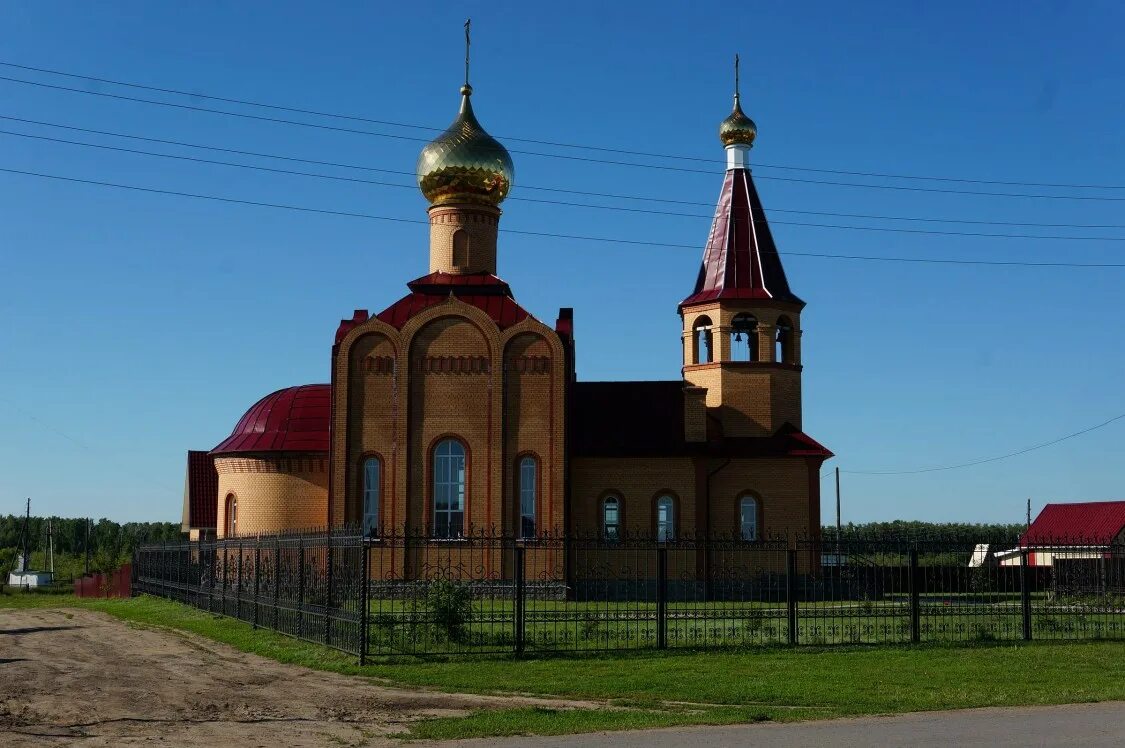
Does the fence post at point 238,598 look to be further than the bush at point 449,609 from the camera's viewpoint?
Yes

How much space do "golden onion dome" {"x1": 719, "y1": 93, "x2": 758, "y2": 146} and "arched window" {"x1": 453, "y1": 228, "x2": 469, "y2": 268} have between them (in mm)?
7172

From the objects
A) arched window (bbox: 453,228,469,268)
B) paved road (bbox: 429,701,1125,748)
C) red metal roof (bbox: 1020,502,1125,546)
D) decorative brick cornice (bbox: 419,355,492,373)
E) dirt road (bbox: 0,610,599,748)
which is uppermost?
arched window (bbox: 453,228,469,268)

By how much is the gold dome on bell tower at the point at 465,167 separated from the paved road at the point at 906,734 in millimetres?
20832

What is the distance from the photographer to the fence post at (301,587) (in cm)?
1686

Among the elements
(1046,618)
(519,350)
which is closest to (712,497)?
(519,350)

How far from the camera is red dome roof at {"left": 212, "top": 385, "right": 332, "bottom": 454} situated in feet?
93.5

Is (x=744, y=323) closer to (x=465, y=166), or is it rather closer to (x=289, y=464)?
(x=465, y=166)

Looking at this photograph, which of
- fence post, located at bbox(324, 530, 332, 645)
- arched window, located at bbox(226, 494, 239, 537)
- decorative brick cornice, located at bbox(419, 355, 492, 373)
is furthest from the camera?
arched window, located at bbox(226, 494, 239, 537)

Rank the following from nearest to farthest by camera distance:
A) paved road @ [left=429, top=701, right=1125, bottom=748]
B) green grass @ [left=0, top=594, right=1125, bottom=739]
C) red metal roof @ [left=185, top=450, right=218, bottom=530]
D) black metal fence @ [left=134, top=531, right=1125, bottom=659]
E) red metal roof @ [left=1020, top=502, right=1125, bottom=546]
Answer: paved road @ [left=429, top=701, right=1125, bottom=748]
green grass @ [left=0, top=594, right=1125, bottom=739]
black metal fence @ [left=134, top=531, right=1125, bottom=659]
red metal roof @ [left=185, top=450, right=218, bottom=530]
red metal roof @ [left=1020, top=502, right=1125, bottom=546]

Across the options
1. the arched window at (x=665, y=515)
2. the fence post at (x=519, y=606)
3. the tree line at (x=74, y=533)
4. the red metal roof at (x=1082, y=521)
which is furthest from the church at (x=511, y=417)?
the tree line at (x=74, y=533)

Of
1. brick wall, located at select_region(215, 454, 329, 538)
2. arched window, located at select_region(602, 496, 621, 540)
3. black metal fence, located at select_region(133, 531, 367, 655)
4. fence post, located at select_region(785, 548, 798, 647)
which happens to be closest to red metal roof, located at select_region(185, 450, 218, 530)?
brick wall, located at select_region(215, 454, 329, 538)

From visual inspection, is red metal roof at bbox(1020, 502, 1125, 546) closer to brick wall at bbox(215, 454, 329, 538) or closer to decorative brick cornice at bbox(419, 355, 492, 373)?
decorative brick cornice at bbox(419, 355, 492, 373)

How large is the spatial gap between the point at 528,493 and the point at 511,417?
1.69 m

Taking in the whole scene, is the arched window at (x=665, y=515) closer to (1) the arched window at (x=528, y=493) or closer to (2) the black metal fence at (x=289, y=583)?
(1) the arched window at (x=528, y=493)
